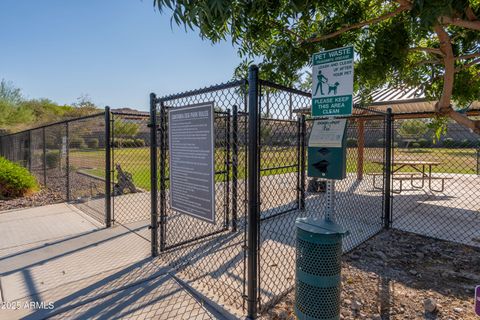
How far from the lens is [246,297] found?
8.73ft

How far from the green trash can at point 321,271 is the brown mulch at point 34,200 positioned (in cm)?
674

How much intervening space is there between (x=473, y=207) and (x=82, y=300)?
8200mm

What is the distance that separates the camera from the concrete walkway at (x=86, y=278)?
2706mm

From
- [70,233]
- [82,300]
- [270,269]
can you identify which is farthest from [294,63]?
[70,233]

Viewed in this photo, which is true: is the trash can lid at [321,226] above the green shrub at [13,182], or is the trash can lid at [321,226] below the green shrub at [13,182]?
above

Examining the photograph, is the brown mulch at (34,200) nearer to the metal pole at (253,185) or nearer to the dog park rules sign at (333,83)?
the metal pole at (253,185)

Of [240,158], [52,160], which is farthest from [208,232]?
[52,160]

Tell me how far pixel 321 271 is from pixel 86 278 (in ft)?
8.52

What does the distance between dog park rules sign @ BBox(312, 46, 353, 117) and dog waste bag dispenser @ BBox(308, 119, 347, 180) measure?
0.38 ft

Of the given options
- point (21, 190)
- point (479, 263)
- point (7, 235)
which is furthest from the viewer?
point (21, 190)

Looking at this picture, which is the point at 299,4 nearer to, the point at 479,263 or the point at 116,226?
the point at 479,263

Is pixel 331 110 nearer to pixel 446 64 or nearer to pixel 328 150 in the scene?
pixel 328 150

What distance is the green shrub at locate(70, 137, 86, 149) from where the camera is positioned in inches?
300

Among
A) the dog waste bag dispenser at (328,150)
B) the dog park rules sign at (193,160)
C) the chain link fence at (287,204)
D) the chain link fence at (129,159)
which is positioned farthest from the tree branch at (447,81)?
the chain link fence at (129,159)
